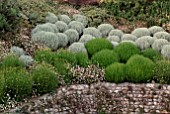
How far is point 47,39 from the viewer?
41.1 ft

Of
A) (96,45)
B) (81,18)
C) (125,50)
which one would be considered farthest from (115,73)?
(81,18)

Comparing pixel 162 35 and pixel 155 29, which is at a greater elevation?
pixel 155 29

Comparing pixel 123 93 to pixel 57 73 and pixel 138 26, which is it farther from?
pixel 138 26

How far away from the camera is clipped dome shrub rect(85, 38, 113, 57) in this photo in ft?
39.4

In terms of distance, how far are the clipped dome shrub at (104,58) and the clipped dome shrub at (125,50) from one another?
0.34 meters

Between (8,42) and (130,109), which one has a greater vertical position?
(8,42)

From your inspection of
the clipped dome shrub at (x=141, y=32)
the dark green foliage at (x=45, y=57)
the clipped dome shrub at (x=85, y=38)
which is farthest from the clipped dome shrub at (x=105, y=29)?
the dark green foliage at (x=45, y=57)

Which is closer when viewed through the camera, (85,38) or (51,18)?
(85,38)

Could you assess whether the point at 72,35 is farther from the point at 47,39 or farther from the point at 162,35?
the point at 162,35

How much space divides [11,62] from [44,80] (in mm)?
1064

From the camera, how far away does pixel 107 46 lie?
39.8ft

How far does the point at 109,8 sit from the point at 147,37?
3.54 metres

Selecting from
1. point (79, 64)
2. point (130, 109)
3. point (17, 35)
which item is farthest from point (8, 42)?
point (130, 109)

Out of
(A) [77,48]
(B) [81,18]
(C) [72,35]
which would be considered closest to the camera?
(A) [77,48]
